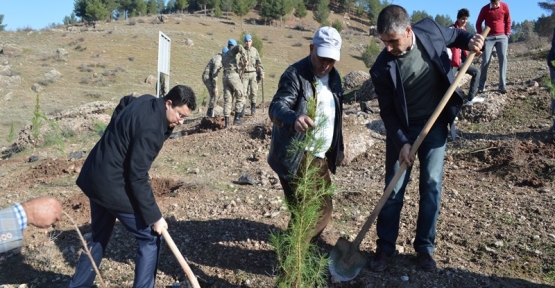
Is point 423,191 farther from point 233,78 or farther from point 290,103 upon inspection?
point 233,78

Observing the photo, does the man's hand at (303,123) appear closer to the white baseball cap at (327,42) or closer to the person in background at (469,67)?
the white baseball cap at (327,42)

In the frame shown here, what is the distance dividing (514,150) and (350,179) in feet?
6.73

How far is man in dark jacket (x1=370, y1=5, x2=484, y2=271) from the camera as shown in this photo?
326 cm

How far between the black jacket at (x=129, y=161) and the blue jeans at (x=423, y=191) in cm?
170

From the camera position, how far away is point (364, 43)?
50.5 m

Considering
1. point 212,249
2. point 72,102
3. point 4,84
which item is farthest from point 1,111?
point 212,249

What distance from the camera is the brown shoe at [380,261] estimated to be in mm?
3619

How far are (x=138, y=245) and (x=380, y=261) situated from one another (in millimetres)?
1810

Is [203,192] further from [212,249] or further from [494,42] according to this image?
[494,42]

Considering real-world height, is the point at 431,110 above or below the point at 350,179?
above

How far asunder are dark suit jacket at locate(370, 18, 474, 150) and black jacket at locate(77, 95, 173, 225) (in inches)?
60.7

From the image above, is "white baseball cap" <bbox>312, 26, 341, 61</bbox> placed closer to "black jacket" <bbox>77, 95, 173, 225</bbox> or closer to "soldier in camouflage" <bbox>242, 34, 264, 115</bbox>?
"black jacket" <bbox>77, 95, 173, 225</bbox>

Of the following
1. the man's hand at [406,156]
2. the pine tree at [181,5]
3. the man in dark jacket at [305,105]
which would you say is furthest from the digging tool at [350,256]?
the pine tree at [181,5]

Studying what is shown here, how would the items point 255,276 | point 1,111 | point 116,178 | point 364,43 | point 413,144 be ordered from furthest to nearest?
point 364,43 < point 1,111 < point 255,276 < point 413,144 < point 116,178
